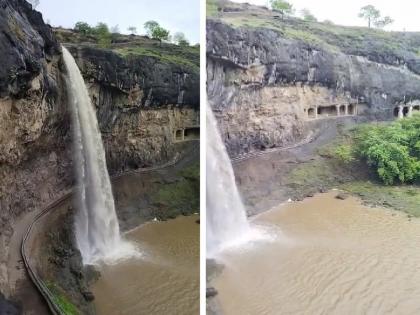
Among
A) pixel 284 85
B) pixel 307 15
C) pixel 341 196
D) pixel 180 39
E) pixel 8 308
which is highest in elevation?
pixel 307 15

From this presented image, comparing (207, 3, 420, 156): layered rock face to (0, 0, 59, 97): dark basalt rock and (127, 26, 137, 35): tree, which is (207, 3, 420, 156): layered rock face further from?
(0, 0, 59, 97): dark basalt rock

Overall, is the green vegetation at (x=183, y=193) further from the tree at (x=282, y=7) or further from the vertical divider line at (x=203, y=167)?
the tree at (x=282, y=7)

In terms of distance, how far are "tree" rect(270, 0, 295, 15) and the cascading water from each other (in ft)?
6.63

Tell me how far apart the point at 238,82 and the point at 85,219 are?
2.05 metres

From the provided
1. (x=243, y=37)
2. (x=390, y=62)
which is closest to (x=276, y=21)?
(x=243, y=37)

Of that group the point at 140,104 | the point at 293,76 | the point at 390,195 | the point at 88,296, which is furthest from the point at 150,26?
the point at 390,195

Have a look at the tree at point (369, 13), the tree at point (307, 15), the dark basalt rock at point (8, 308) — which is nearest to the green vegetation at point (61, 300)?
the dark basalt rock at point (8, 308)

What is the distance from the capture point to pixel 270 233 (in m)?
4.62

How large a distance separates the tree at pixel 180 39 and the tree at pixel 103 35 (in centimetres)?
63

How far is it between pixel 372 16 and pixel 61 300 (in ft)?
13.4

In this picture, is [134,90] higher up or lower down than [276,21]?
lower down

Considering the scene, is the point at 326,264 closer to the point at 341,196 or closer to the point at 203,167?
the point at 341,196

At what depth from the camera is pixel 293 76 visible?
4996 mm

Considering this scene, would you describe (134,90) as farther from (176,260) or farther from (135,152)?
(176,260)
